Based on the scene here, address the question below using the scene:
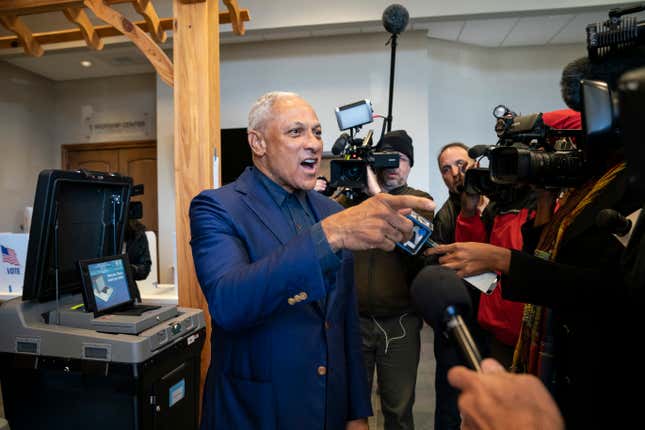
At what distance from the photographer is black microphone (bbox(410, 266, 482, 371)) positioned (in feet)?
1.63

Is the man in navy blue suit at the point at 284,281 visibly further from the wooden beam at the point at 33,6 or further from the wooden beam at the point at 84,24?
the wooden beam at the point at 84,24

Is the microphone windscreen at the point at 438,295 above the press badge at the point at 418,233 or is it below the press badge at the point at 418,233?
below

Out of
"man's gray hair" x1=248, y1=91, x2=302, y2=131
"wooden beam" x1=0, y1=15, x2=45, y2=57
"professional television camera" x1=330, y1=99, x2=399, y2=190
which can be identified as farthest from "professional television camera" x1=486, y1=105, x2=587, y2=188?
"wooden beam" x1=0, y1=15, x2=45, y2=57

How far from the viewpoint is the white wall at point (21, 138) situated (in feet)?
17.2

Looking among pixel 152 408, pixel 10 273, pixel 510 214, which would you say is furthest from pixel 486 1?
pixel 10 273

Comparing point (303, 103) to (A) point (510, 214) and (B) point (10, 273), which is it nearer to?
(A) point (510, 214)

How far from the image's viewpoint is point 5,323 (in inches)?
60.3

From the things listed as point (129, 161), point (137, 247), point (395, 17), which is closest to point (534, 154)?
point (395, 17)

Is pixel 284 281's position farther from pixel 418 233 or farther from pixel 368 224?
pixel 418 233

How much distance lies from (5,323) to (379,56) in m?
4.05

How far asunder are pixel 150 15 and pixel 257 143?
6.56ft

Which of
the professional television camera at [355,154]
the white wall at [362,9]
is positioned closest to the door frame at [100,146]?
the white wall at [362,9]

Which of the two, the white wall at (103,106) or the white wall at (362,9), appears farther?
the white wall at (103,106)

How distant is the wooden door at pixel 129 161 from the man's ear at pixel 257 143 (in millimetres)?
4754
